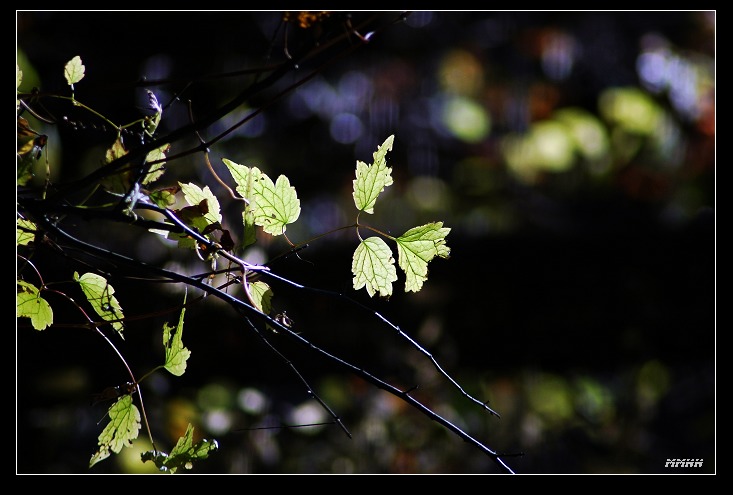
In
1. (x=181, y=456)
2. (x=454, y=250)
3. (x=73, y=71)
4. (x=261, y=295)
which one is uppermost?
(x=454, y=250)

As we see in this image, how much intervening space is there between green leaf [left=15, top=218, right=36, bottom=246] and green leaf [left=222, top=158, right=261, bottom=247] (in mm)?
131

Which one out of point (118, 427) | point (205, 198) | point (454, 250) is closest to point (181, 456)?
point (118, 427)

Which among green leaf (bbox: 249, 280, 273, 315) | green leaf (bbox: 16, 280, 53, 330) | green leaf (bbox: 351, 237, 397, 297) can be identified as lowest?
green leaf (bbox: 16, 280, 53, 330)

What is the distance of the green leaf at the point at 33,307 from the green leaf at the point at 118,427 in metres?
0.07

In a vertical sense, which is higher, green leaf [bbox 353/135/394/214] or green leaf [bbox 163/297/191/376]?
green leaf [bbox 353/135/394/214]

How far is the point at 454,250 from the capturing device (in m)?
1.67

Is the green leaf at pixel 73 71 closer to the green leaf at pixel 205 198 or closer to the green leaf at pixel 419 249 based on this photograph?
the green leaf at pixel 205 198

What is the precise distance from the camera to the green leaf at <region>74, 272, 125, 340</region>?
1.50 ft

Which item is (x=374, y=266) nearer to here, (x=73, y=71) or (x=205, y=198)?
(x=205, y=198)

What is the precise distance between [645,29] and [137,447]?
2082 millimetres

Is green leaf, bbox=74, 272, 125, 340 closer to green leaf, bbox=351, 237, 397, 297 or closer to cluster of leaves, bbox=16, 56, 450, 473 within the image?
cluster of leaves, bbox=16, 56, 450, 473

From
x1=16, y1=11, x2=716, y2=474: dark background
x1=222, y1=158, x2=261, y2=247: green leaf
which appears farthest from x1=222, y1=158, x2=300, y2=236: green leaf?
x1=16, y1=11, x2=716, y2=474: dark background

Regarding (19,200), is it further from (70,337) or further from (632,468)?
(632,468)

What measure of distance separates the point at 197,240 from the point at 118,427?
0.13m
